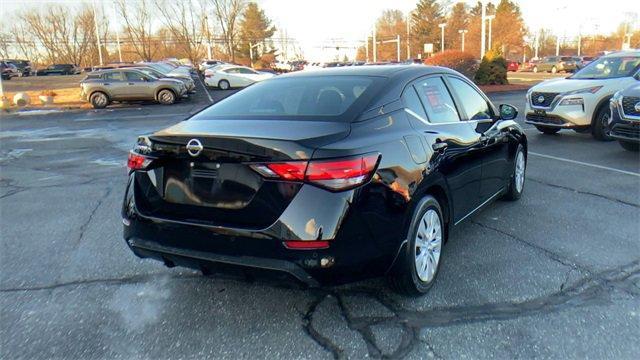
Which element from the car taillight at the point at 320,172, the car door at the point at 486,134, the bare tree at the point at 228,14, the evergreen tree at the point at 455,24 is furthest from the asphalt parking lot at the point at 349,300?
the evergreen tree at the point at 455,24

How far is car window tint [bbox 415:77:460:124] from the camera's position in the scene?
3.79 m

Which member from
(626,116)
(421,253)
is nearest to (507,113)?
(421,253)

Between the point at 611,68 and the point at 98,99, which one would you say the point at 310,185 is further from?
the point at 98,99

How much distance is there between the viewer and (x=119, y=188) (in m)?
6.77

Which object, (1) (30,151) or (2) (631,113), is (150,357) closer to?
(2) (631,113)

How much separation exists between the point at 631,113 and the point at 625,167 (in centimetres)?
98

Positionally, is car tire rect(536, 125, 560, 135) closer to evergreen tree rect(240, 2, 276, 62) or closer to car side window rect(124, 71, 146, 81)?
car side window rect(124, 71, 146, 81)

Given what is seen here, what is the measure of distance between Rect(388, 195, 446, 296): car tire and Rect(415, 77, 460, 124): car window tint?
0.74m

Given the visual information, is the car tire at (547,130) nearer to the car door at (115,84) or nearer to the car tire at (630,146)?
the car tire at (630,146)

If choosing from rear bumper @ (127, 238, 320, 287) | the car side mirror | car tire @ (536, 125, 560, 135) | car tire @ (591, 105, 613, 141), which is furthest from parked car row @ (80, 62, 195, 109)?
rear bumper @ (127, 238, 320, 287)

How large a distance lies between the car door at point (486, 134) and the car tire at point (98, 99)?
20725 mm

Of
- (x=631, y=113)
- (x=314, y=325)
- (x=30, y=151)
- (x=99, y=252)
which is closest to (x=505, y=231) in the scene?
(x=314, y=325)

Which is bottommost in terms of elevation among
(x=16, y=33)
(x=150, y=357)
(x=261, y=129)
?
(x=150, y=357)

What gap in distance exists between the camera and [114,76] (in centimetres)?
2228
